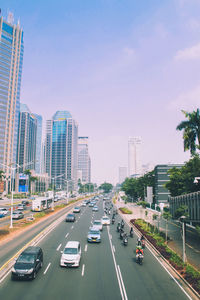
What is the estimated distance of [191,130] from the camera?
29281 millimetres

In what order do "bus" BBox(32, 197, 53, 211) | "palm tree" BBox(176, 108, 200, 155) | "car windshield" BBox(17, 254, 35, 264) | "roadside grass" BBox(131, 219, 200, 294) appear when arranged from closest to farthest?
"roadside grass" BBox(131, 219, 200, 294) → "car windshield" BBox(17, 254, 35, 264) → "palm tree" BBox(176, 108, 200, 155) → "bus" BBox(32, 197, 53, 211)

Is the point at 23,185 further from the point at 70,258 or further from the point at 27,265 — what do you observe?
the point at 27,265

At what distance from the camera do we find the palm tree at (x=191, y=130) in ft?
94.6

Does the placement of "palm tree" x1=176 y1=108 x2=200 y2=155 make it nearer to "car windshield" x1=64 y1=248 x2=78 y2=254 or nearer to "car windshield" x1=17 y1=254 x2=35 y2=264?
"car windshield" x1=64 y1=248 x2=78 y2=254

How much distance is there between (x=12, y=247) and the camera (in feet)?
77.9

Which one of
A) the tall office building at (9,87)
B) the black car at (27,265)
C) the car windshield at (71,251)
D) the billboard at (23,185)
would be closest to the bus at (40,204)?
the billboard at (23,185)

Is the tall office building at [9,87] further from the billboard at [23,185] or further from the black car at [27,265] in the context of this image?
the black car at [27,265]

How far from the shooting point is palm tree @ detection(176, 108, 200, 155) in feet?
94.6

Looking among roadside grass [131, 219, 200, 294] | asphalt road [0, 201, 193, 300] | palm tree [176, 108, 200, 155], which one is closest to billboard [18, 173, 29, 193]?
asphalt road [0, 201, 193, 300]

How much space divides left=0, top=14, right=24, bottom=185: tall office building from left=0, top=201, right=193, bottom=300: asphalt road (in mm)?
131512

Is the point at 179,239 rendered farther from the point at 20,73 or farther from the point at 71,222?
the point at 20,73

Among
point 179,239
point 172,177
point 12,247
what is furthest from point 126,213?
point 12,247

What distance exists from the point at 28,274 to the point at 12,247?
33.9ft

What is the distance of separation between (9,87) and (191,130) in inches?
5639
